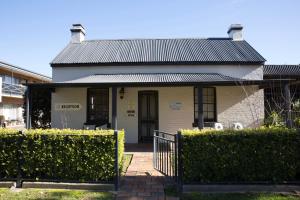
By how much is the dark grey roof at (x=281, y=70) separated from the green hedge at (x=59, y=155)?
1112 centimetres

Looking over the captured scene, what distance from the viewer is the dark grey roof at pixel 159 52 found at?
13492mm

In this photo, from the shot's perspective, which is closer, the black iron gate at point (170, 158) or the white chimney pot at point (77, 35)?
the black iron gate at point (170, 158)

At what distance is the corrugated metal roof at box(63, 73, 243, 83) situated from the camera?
37.3 ft

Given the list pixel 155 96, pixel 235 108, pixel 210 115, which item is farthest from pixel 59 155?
pixel 235 108

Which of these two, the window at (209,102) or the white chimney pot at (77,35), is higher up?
the white chimney pot at (77,35)

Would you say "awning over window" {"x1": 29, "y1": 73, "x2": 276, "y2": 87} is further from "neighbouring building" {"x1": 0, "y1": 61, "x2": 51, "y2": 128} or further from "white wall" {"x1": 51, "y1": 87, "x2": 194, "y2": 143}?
"neighbouring building" {"x1": 0, "y1": 61, "x2": 51, "y2": 128}

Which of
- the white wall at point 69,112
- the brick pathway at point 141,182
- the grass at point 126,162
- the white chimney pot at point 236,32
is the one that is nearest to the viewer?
the brick pathway at point 141,182

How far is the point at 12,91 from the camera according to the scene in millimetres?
25828

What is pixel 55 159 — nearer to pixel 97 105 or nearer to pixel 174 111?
pixel 97 105

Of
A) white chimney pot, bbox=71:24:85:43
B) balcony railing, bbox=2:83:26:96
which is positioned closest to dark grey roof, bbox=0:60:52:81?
balcony railing, bbox=2:83:26:96

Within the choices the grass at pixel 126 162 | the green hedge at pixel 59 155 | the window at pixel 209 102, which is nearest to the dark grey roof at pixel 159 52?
the window at pixel 209 102

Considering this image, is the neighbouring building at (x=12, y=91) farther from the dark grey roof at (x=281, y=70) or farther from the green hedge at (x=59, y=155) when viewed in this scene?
the dark grey roof at (x=281, y=70)

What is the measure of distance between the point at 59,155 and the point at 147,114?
7628 millimetres

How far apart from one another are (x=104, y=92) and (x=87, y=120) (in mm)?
1560
